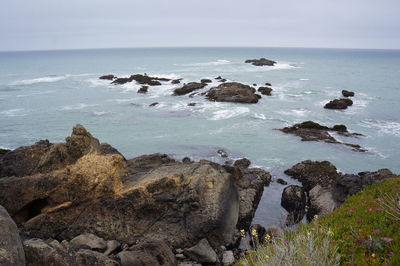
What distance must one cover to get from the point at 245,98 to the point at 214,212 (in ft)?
117

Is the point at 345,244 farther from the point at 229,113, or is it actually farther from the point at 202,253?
the point at 229,113

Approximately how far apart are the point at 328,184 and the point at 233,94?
3115 centimetres

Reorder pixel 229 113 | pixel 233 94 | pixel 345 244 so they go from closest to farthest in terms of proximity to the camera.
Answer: pixel 345 244 → pixel 229 113 → pixel 233 94

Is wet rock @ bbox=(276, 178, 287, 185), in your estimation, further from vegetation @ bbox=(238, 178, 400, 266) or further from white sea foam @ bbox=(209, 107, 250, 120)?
white sea foam @ bbox=(209, 107, 250, 120)

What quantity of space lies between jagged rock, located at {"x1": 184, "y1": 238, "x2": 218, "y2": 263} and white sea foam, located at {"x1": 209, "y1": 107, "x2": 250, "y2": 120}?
26.6 meters

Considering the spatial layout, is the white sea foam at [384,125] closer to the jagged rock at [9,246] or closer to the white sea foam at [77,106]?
the jagged rock at [9,246]

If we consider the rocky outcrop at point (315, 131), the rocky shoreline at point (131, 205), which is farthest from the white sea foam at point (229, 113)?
the rocky shoreline at point (131, 205)

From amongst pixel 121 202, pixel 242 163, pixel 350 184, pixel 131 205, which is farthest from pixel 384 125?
pixel 121 202

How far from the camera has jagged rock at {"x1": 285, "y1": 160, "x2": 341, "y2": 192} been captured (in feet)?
68.5

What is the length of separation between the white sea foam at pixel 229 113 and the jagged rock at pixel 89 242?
87.6ft

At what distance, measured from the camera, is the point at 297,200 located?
60.5ft

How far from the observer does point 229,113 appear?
137 ft

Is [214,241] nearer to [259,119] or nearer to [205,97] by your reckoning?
[259,119]

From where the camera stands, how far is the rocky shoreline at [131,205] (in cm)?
1380
